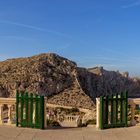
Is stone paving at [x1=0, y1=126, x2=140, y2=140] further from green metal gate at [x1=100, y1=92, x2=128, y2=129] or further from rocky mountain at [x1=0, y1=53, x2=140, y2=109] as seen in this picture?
rocky mountain at [x1=0, y1=53, x2=140, y2=109]

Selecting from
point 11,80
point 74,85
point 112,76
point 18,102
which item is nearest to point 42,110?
point 18,102

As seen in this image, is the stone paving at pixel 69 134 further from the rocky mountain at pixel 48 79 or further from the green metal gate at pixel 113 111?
the rocky mountain at pixel 48 79

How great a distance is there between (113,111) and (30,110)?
8.67ft

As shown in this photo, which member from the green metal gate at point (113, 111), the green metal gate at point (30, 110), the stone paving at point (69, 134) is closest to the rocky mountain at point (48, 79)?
A: the green metal gate at point (113, 111)

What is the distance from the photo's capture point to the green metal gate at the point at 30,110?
12547mm

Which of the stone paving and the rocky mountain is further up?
the rocky mountain

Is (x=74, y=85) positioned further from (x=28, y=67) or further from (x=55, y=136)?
(x=55, y=136)

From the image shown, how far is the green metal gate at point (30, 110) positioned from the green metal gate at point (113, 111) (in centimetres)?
191

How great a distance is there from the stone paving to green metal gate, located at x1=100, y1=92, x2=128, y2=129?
332 mm

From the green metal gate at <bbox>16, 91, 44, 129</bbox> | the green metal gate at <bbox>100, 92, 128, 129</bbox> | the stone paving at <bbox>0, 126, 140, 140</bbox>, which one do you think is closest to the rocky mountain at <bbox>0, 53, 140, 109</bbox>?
the green metal gate at <bbox>100, 92, 128, 129</bbox>

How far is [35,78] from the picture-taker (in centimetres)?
12262

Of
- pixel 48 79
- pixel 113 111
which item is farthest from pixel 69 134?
pixel 48 79

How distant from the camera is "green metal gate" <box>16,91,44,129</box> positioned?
1255cm

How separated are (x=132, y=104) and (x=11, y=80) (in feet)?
341
